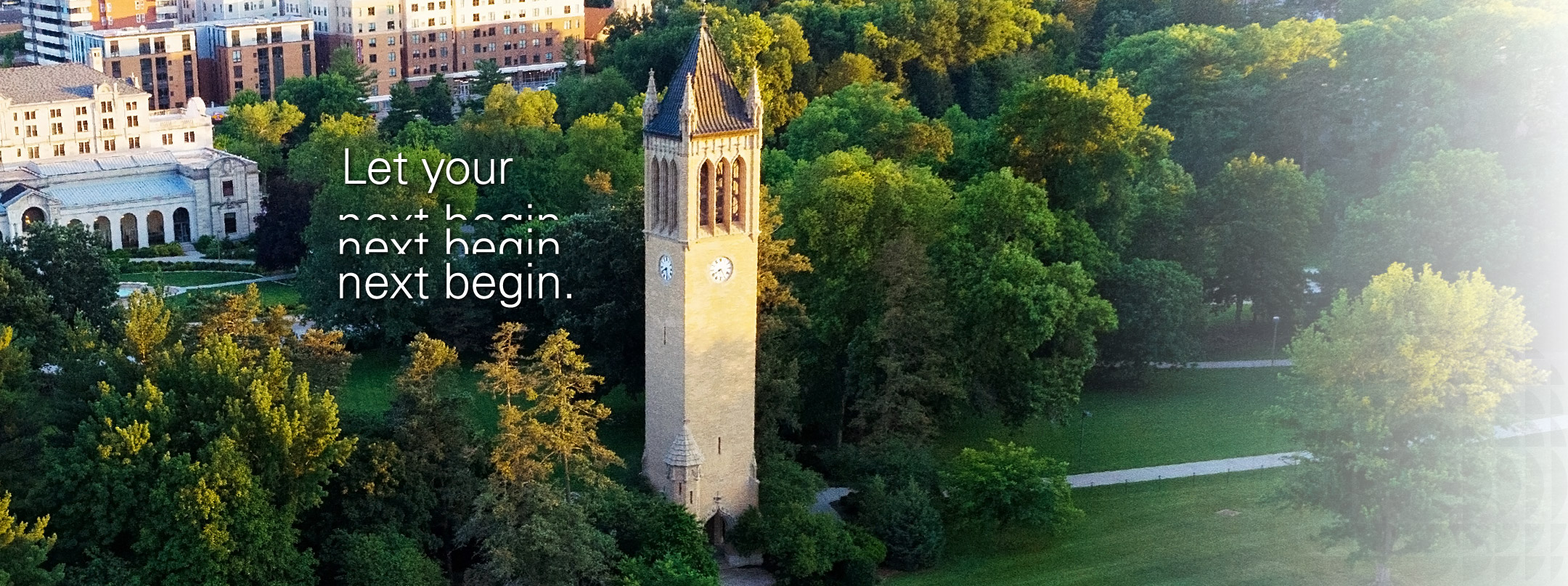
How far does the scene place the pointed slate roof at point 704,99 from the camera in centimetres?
4016

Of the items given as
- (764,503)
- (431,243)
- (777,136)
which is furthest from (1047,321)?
(777,136)

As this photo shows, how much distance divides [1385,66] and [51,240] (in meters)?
48.5

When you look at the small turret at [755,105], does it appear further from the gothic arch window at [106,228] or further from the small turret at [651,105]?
the gothic arch window at [106,228]

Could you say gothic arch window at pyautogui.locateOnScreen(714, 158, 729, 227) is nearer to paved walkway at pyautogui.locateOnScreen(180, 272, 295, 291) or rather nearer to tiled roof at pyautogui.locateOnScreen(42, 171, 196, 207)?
paved walkway at pyautogui.locateOnScreen(180, 272, 295, 291)

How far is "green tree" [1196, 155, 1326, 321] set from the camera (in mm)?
61156

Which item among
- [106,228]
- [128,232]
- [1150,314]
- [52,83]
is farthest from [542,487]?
[52,83]

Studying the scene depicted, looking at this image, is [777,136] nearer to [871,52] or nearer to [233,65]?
[871,52]

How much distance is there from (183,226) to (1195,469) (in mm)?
55012

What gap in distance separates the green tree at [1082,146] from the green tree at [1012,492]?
1475cm

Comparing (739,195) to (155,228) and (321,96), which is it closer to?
(155,228)

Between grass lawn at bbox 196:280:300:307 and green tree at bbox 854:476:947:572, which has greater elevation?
grass lawn at bbox 196:280:300:307

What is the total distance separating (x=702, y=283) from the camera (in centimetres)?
4122

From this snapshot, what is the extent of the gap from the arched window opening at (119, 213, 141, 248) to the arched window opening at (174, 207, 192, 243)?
1961 mm

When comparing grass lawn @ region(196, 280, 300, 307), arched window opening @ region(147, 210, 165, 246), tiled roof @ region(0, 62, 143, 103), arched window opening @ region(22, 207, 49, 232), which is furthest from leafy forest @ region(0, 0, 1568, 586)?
arched window opening @ region(22, 207, 49, 232)
